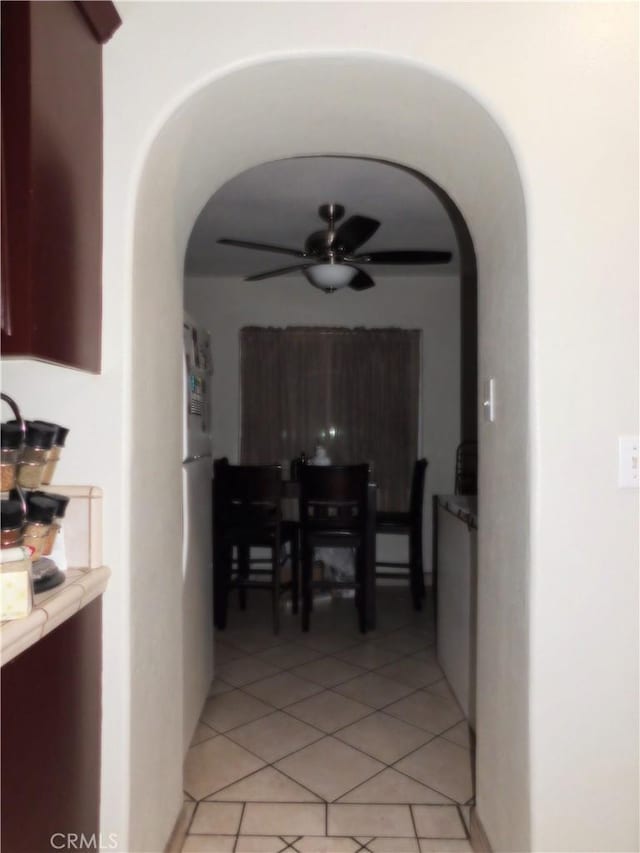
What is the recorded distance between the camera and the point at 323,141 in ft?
5.45

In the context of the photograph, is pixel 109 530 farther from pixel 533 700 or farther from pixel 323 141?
pixel 323 141

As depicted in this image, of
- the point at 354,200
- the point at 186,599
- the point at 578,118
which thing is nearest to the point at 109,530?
the point at 186,599

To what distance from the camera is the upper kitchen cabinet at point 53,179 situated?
3.08 ft

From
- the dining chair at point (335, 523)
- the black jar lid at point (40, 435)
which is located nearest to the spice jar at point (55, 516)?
the black jar lid at point (40, 435)

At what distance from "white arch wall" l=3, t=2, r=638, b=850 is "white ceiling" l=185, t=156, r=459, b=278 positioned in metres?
1.32

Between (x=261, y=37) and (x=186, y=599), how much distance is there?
66.8 inches

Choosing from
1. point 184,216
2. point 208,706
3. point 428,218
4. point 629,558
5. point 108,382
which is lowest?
point 208,706

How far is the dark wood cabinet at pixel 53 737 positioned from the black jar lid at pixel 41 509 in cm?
21

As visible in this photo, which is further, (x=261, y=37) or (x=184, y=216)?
(x=184, y=216)

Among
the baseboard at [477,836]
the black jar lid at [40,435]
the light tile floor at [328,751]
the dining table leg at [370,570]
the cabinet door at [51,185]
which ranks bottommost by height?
the light tile floor at [328,751]

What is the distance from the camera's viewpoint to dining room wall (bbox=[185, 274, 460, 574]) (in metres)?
4.51

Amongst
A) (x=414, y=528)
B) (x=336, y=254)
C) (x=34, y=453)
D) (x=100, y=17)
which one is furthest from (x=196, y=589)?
(x=414, y=528)

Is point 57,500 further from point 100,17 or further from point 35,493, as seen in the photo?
point 100,17

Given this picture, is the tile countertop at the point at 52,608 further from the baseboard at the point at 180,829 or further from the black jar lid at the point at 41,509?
the baseboard at the point at 180,829
